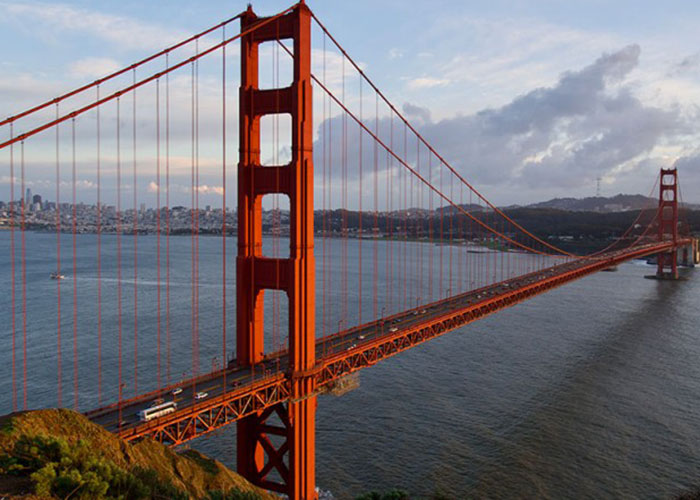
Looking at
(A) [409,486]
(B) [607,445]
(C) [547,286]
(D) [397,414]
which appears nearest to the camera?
(A) [409,486]

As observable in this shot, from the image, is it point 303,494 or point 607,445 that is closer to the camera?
point 303,494

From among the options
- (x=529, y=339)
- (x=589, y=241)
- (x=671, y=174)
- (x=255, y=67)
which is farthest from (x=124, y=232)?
(x=255, y=67)

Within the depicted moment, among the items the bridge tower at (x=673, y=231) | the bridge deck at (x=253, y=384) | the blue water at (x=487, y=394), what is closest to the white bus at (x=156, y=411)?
the bridge deck at (x=253, y=384)

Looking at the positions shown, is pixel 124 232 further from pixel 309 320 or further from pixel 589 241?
pixel 309 320

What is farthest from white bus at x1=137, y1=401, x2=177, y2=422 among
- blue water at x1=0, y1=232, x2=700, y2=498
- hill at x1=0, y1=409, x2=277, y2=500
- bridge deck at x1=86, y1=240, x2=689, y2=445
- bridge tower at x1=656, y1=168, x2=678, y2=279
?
bridge tower at x1=656, y1=168, x2=678, y2=279

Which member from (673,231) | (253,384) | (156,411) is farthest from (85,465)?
(673,231)
